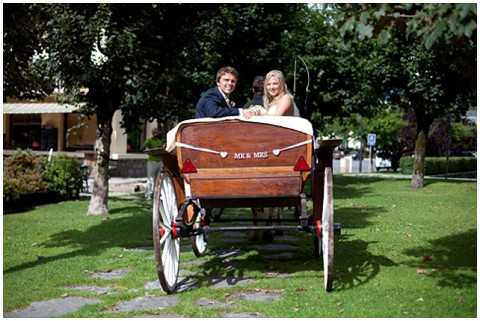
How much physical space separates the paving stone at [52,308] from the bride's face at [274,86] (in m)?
2.81

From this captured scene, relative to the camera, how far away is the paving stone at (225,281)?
6.11m

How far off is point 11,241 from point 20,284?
3.33 metres

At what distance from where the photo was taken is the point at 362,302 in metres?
5.28

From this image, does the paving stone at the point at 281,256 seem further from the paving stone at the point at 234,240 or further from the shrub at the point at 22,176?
the shrub at the point at 22,176

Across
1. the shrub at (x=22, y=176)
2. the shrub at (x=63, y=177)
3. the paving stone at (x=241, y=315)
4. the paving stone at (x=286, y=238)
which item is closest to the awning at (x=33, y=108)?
the shrub at (x=63, y=177)

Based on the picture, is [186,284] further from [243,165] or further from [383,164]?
[383,164]

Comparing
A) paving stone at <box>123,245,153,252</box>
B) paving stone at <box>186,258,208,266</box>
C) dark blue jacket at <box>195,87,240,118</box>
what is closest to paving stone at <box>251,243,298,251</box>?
paving stone at <box>186,258,208,266</box>

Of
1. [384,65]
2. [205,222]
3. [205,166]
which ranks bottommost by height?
[205,222]

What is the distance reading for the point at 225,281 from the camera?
249 inches

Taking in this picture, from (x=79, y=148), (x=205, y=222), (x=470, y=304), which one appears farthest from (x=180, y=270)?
(x=79, y=148)

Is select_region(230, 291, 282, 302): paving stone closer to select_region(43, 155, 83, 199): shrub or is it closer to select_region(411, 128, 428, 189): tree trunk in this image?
select_region(43, 155, 83, 199): shrub

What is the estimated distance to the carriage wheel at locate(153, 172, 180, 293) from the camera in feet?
18.4

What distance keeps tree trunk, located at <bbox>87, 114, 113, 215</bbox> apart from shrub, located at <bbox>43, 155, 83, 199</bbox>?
348cm

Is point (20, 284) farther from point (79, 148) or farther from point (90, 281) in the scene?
point (79, 148)
